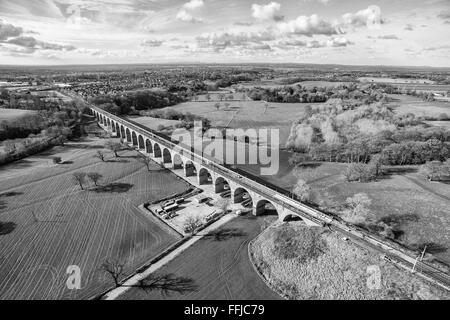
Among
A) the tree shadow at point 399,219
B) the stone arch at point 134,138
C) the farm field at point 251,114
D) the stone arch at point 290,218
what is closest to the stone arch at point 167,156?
the stone arch at point 134,138

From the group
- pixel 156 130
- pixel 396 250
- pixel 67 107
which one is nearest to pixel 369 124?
pixel 396 250

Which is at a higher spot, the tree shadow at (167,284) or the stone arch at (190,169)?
the stone arch at (190,169)

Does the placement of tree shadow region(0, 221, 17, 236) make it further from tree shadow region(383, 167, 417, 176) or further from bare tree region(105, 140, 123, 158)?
tree shadow region(383, 167, 417, 176)

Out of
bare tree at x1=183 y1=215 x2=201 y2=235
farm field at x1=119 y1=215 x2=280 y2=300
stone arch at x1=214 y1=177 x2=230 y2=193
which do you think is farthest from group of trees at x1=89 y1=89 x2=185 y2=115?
farm field at x1=119 y1=215 x2=280 y2=300

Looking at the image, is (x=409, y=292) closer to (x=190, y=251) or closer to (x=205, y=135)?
(x=190, y=251)

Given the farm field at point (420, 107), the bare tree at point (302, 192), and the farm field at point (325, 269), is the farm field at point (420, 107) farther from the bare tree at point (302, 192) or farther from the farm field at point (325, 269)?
the farm field at point (325, 269)

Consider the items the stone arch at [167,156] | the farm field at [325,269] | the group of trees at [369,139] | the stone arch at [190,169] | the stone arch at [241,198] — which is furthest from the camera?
the stone arch at [167,156]

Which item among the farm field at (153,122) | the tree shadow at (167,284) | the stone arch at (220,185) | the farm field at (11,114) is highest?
the farm field at (11,114)

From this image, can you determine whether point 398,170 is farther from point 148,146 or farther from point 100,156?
point 100,156
